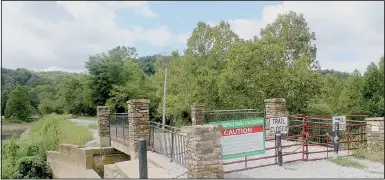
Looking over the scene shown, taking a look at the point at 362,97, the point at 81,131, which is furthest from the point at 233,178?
the point at 362,97

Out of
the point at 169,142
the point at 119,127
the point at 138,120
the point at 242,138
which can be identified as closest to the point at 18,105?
the point at 119,127

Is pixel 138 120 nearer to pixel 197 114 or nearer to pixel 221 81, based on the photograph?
pixel 197 114

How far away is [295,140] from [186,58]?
51.5ft

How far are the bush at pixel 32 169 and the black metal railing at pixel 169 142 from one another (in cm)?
841

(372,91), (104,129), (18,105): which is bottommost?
(104,129)

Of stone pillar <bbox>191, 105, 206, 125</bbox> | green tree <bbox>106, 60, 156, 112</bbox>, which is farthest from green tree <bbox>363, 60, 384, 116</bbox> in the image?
stone pillar <bbox>191, 105, 206, 125</bbox>

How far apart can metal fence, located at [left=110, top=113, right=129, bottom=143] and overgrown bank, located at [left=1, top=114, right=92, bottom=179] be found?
492cm

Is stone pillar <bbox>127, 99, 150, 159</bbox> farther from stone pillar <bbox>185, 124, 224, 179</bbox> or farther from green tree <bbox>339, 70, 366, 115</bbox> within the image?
green tree <bbox>339, 70, 366, 115</bbox>

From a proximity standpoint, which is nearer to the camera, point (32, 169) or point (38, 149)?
point (32, 169)

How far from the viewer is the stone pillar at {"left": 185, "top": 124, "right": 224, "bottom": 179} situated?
25.6ft

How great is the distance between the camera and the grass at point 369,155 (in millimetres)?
10211

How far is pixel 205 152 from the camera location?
7852 mm

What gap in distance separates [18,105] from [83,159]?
23629 millimetres

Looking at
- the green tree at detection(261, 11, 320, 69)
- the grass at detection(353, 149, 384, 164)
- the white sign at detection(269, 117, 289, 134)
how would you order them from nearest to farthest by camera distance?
the white sign at detection(269, 117, 289, 134) < the grass at detection(353, 149, 384, 164) < the green tree at detection(261, 11, 320, 69)
